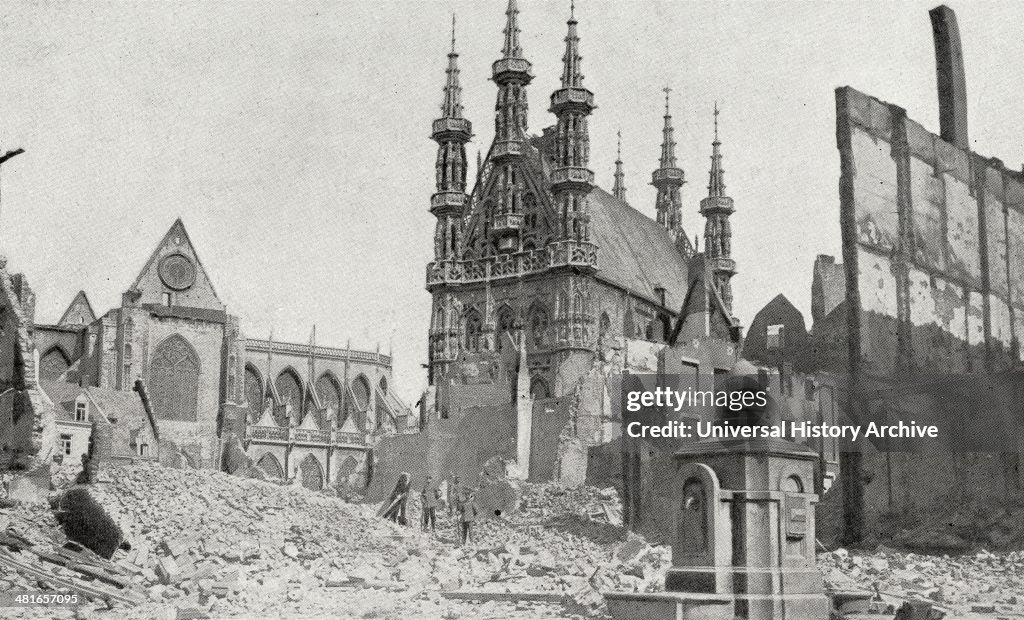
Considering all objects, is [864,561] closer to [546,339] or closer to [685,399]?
[685,399]

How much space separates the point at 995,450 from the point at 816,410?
417cm

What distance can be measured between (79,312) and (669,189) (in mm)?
32604

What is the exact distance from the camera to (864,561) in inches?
816

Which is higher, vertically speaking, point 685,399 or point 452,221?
point 452,221

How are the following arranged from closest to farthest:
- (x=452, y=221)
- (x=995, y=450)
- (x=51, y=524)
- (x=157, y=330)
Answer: (x=51, y=524)
(x=995, y=450)
(x=452, y=221)
(x=157, y=330)

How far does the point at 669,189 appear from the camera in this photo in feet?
219

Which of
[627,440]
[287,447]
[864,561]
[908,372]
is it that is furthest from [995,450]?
[287,447]

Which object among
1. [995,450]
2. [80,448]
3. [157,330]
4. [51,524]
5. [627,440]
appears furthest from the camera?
[157,330]

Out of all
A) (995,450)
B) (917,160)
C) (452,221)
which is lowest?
(995,450)

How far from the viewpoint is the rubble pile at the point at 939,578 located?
54.8ft

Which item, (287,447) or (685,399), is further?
(287,447)

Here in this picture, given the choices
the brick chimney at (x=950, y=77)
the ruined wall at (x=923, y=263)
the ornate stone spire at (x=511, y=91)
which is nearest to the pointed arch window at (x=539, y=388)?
the ornate stone spire at (x=511, y=91)

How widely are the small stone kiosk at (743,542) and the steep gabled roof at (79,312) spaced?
→ 2188 inches

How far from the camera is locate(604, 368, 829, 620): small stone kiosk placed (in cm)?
1412
